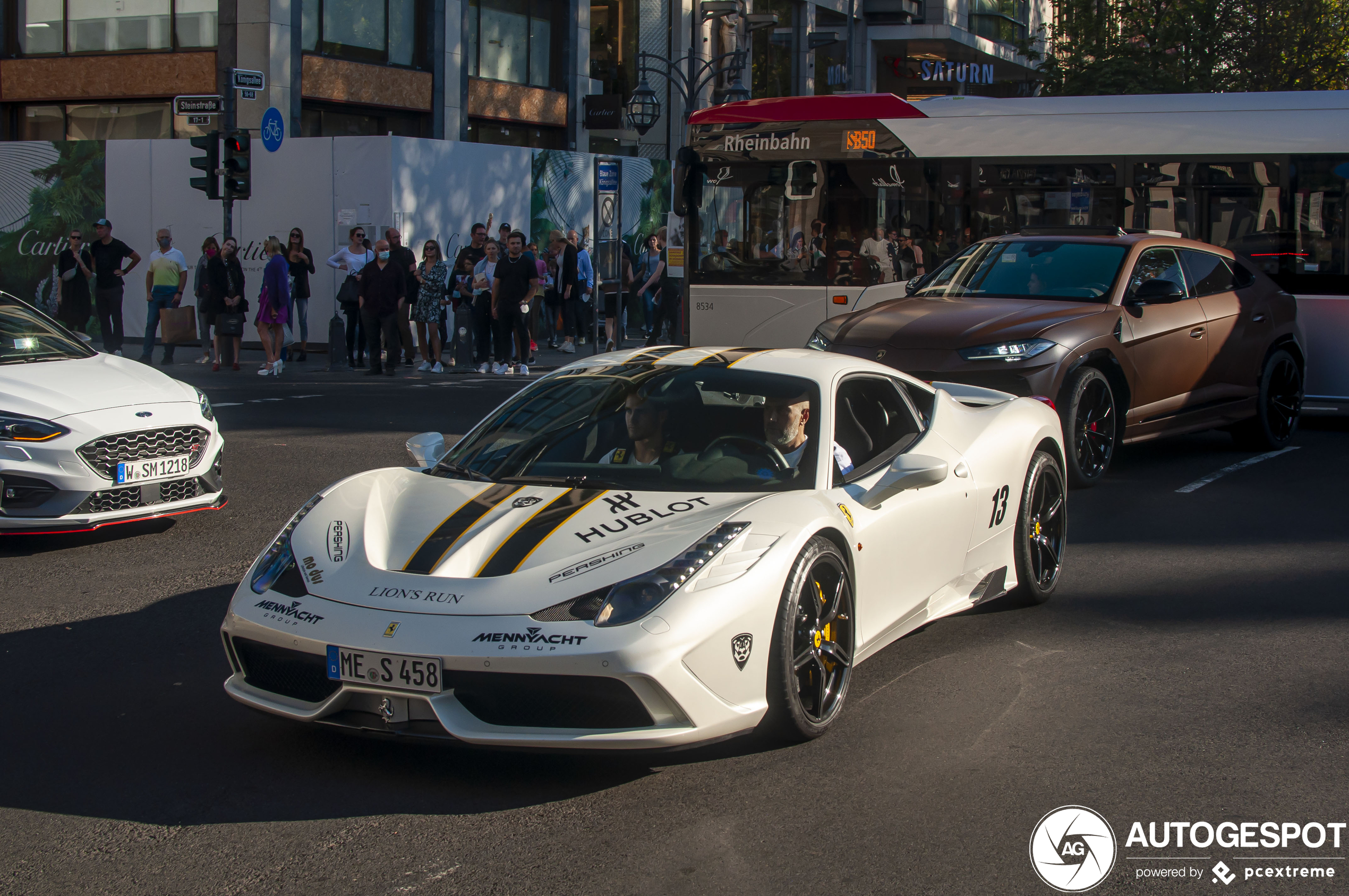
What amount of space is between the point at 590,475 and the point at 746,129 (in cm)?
1124

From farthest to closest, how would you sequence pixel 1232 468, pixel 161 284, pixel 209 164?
pixel 209 164 < pixel 161 284 < pixel 1232 468

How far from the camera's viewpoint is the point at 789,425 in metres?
5.21

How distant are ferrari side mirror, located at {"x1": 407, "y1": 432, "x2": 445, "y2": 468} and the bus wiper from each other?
0.06 m

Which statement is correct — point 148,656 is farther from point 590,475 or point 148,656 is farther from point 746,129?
point 746,129

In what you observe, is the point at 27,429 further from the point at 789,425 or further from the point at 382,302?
the point at 382,302

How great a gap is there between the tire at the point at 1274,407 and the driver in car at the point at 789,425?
24.2 ft

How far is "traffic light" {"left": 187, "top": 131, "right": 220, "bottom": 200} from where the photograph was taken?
66.8 ft

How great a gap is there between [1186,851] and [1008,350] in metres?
6.03

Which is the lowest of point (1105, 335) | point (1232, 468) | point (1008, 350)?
point (1232, 468)

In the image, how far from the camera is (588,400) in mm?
5508

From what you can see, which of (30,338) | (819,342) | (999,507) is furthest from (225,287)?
(999,507)

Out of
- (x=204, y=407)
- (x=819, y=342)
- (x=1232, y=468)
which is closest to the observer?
(x=204, y=407)

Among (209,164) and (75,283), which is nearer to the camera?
(209,164)

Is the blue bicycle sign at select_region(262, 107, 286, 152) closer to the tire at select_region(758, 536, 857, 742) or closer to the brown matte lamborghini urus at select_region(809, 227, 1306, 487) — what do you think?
the brown matte lamborghini urus at select_region(809, 227, 1306, 487)
